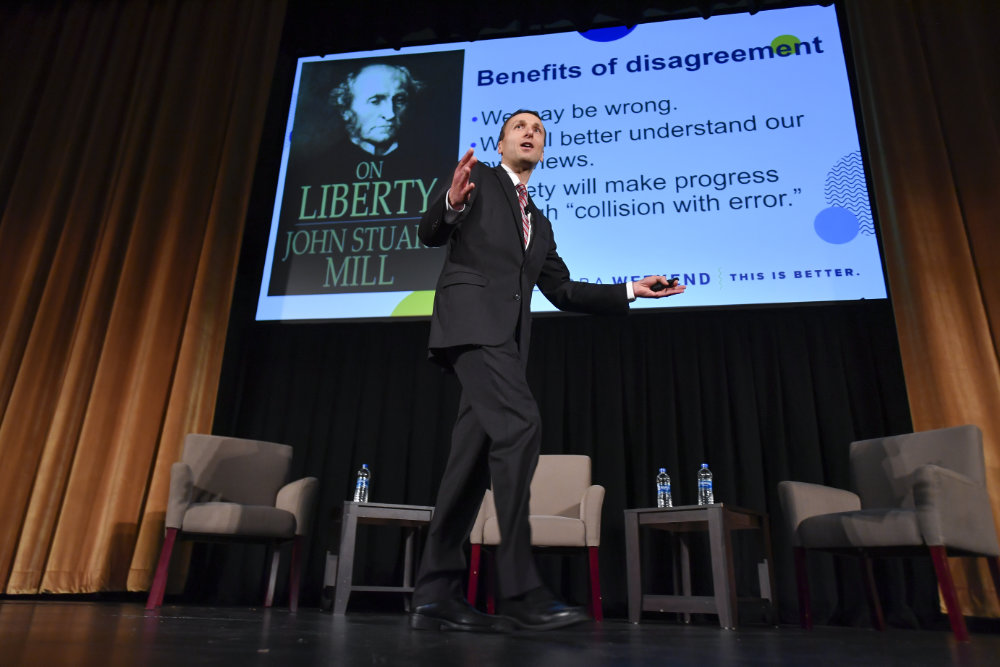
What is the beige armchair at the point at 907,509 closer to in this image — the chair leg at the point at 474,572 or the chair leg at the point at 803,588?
the chair leg at the point at 803,588

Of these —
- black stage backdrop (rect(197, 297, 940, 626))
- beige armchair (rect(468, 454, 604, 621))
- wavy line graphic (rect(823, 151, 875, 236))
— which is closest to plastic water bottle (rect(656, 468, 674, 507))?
black stage backdrop (rect(197, 297, 940, 626))

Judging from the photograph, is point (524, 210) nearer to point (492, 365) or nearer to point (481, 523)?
point (492, 365)

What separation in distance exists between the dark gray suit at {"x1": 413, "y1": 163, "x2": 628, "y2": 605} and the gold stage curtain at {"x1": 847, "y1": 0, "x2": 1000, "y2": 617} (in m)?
2.36

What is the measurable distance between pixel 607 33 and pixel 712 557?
122 inches

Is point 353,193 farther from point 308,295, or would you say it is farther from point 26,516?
point 26,516

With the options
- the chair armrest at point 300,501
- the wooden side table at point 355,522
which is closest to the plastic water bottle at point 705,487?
the wooden side table at point 355,522

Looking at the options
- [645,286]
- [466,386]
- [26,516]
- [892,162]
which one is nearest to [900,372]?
[892,162]

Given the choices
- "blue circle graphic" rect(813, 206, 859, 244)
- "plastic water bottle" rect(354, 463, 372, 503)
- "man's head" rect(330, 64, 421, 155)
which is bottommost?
"plastic water bottle" rect(354, 463, 372, 503)

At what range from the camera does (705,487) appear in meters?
3.46

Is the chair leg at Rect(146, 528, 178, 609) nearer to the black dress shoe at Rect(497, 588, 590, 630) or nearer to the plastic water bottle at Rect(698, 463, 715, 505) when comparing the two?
the black dress shoe at Rect(497, 588, 590, 630)

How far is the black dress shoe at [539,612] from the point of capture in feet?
4.69

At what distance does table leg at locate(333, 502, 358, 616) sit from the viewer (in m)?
3.00

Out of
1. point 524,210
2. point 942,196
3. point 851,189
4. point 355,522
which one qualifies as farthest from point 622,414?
point 524,210

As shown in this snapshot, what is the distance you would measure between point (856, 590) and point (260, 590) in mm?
2991
